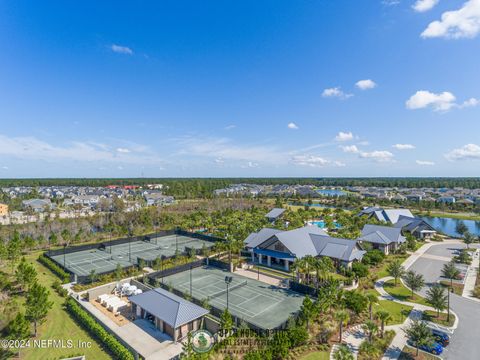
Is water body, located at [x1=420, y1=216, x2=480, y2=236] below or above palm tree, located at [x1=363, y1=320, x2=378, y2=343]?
below

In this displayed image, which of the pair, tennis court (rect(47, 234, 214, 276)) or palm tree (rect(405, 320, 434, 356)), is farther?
tennis court (rect(47, 234, 214, 276))

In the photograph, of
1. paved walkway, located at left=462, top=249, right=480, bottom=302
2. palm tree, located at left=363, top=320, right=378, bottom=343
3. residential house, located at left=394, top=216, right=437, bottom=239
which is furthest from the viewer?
residential house, located at left=394, top=216, right=437, bottom=239

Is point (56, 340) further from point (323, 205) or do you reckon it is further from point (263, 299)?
point (323, 205)

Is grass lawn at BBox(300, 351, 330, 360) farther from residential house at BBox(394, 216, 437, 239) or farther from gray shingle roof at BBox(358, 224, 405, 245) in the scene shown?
residential house at BBox(394, 216, 437, 239)

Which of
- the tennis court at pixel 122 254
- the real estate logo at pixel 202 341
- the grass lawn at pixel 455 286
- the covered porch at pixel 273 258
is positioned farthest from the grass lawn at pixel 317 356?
the tennis court at pixel 122 254

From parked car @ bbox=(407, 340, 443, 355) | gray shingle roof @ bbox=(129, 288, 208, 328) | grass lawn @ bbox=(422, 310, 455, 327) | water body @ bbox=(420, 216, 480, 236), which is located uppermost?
gray shingle roof @ bbox=(129, 288, 208, 328)

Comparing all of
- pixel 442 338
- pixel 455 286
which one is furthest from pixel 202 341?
pixel 455 286

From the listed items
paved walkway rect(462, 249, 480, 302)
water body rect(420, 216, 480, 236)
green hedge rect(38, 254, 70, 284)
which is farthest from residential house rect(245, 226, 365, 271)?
water body rect(420, 216, 480, 236)

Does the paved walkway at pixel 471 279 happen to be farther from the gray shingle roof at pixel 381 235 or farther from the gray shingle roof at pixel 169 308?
the gray shingle roof at pixel 169 308
